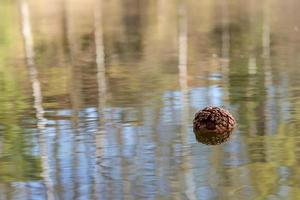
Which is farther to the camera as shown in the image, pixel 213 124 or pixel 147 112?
pixel 147 112

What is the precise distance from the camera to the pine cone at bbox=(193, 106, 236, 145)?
13.5ft

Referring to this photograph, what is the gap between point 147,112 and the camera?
479 centimetres

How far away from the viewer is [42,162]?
3738 mm

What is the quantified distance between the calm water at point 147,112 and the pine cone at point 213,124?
0.19 ft

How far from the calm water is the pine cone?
0.06 meters

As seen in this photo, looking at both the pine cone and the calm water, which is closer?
the calm water

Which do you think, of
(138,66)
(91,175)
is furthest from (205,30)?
(91,175)

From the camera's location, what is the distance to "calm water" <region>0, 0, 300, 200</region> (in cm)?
333

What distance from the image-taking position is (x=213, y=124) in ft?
13.6

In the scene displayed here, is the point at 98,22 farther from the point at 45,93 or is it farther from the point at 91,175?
the point at 91,175

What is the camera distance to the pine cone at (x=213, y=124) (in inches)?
162

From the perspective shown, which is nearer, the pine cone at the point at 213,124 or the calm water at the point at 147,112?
the calm water at the point at 147,112

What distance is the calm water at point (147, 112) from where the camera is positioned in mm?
3332

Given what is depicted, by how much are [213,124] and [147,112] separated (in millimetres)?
766
